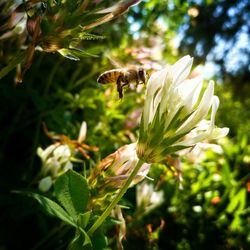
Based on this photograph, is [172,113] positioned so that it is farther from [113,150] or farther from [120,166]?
[113,150]

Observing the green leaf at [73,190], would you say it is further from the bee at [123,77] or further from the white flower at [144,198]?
the white flower at [144,198]

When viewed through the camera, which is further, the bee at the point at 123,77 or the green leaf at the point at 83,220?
the bee at the point at 123,77

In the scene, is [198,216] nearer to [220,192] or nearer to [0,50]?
[220,192]

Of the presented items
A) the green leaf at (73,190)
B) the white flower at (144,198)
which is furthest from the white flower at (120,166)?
the white flower at (144,198)

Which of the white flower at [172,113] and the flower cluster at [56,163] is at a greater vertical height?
the white flower at [172,113]

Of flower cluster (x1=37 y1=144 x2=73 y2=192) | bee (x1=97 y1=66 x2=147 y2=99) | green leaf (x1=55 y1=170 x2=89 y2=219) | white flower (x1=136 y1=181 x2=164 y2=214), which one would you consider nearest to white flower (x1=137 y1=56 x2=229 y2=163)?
green leaf (x1=55 y1=170 x2=89 y2=219)

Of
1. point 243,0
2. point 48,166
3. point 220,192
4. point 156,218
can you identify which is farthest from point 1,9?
point 243,0
